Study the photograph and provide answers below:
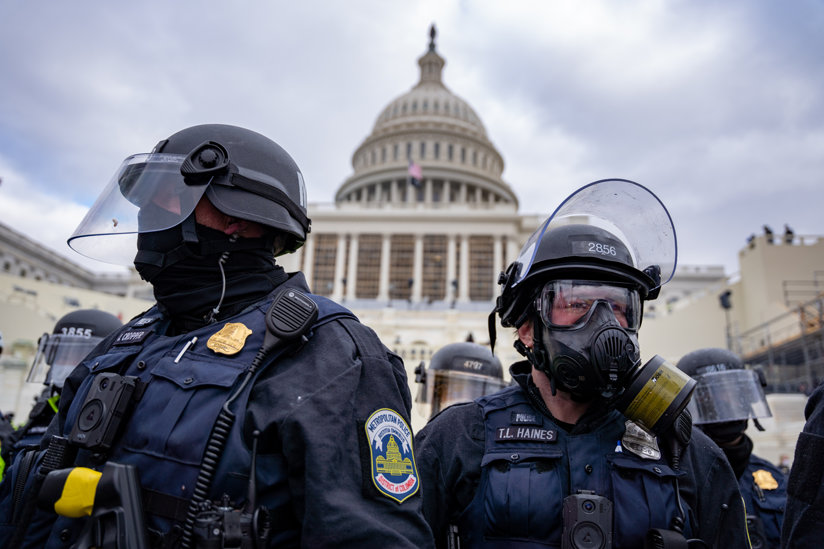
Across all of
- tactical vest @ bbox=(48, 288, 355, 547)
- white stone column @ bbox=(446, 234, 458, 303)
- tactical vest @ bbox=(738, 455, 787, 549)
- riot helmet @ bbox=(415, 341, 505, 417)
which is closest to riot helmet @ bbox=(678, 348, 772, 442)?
tactical vest @ bbox=(738, 455, 787, 549)

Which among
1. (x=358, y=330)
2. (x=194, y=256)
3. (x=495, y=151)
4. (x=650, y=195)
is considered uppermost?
(x=495, y=151)

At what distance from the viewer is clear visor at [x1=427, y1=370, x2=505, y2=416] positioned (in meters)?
4.68

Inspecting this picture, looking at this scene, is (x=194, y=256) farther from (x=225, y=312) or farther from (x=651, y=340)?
(x=651, y=340)

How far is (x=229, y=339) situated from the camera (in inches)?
65.4

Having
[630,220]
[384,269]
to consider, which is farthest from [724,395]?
[384,269]

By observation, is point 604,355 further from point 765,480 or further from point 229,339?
point 765,480

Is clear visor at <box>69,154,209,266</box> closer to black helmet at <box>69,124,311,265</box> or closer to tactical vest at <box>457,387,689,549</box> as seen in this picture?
black helmet at <box>69,124,311,265</box>

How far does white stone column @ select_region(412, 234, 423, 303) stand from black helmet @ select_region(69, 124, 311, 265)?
41.7m

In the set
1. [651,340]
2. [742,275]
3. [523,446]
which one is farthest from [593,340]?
[742,275]

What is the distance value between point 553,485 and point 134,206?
163 cm

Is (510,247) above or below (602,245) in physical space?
above

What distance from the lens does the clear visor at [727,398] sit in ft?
12.8

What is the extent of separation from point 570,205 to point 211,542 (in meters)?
1.62

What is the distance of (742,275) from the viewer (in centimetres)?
2538
